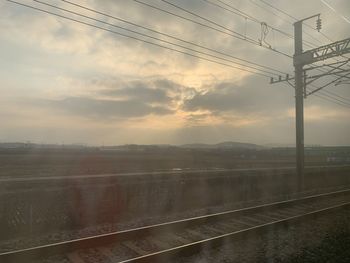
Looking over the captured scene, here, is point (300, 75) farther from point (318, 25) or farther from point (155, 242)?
point (155, 242)

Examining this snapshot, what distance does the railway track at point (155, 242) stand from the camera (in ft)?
28.5

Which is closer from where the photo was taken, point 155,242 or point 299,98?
point 155,242

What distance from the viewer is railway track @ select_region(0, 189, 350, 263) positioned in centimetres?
869

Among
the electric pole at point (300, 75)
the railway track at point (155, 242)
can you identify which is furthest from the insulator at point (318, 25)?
the railway track at point (155, 242)

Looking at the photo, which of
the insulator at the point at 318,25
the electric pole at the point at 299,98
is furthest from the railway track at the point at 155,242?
the insulator at the point at 318,25

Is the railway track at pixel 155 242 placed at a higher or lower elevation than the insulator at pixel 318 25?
lower

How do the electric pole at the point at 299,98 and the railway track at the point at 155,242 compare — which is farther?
the electric pole at the point at 299,98

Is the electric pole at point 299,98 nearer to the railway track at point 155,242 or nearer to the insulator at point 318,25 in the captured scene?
the insulator at point 318,25

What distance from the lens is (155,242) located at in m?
10.5

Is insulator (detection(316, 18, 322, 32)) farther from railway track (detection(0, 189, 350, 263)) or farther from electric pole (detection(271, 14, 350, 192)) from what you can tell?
railway track (detection(0, 189, 350, 263))

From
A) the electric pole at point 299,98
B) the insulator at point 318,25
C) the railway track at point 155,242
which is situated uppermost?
the insulator at point 318,25

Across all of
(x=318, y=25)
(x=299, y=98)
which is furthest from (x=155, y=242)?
(x=318, y=25)

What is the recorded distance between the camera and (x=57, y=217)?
16109mm

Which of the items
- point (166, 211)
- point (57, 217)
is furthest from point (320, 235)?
point (57, 217)
